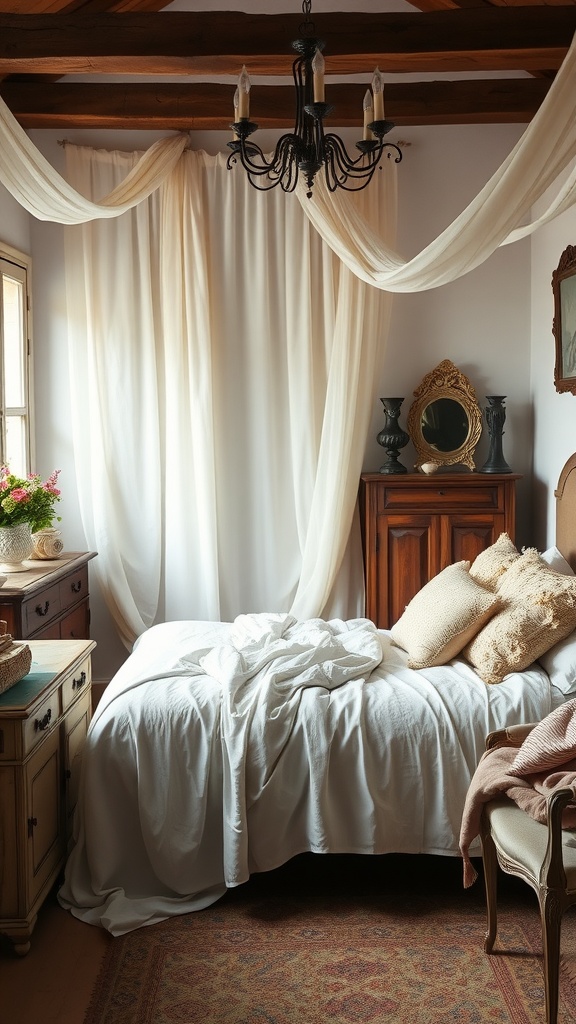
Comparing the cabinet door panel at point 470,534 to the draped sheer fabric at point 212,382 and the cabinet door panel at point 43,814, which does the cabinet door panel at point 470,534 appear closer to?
the draped sheer fabric at point 212,382

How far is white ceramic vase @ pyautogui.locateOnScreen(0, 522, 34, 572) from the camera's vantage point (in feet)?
13.1

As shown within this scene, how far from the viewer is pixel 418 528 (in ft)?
16.4

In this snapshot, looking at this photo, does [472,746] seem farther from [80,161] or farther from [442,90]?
[80,161]

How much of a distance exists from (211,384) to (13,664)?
2739 mm

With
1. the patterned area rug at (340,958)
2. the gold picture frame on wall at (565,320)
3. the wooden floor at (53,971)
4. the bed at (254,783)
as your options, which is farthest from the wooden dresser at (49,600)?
the gold picture frame on wall at (565,320)

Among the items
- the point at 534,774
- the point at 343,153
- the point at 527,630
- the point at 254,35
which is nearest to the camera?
the point at 534,774

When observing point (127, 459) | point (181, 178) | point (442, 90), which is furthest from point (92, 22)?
point (127, 459)

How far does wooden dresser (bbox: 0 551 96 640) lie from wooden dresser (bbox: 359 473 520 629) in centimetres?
152

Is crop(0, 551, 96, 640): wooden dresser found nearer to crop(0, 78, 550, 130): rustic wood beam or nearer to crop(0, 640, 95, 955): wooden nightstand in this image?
crop(0, 640, 95, 955): wooden nightstand

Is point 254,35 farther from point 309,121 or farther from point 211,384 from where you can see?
point 211,384

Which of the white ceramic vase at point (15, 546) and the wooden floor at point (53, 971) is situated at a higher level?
the white ceramic vase at point (15, 546)

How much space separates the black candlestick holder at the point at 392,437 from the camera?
5133mm

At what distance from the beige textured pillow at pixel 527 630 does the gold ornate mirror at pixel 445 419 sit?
6.61 feet

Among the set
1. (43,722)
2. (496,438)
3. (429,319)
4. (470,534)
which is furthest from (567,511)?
(43,722)
